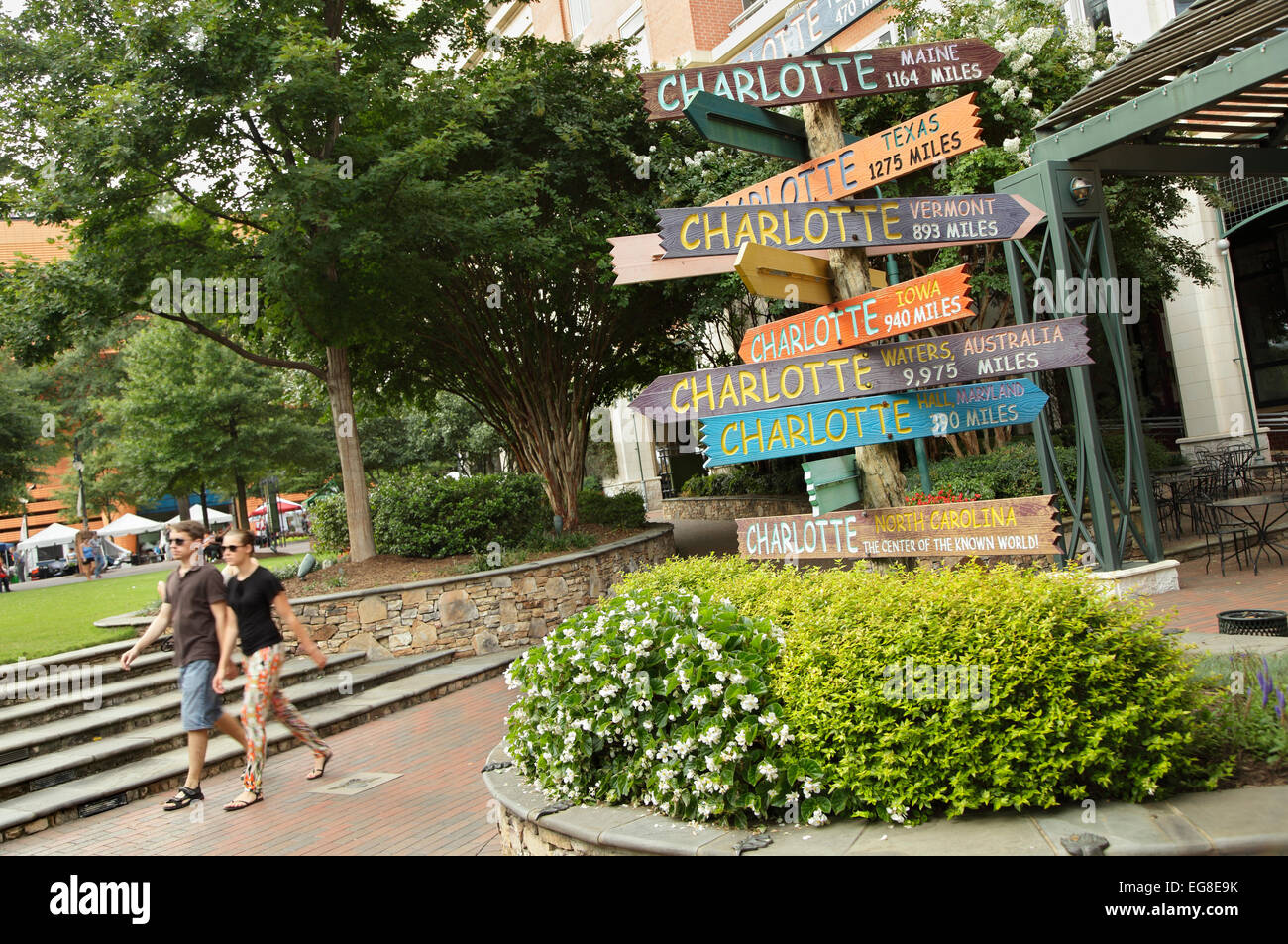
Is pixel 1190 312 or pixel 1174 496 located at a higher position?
pixel 1190 312

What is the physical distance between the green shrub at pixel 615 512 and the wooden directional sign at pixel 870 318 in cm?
1023

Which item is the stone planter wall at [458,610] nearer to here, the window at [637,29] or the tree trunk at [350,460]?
the tree trunk at [350,460]

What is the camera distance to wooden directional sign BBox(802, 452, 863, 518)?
5.86m

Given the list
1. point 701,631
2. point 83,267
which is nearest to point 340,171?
point 83,267

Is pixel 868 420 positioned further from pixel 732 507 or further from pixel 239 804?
pixel 732 507

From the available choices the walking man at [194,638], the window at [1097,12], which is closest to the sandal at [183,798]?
the walking man at [194,638]

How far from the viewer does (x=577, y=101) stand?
15.0 metres

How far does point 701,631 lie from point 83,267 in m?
9.81

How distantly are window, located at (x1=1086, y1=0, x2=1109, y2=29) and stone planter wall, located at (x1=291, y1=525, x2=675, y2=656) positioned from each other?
1497cm

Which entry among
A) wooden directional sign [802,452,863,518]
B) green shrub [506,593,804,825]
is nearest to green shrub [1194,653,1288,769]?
Result: green shrub [506,593,804,825]

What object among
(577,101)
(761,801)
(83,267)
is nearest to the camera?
(761,801)

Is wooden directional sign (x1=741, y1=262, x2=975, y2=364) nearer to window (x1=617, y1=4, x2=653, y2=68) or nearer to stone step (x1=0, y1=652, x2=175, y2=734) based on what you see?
stone step (x1=0, y1=652, x2=175, y2=734)
